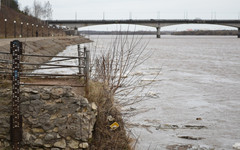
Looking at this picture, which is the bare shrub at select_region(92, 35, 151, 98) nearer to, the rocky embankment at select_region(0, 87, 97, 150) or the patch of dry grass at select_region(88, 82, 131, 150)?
the patch of dry grass at select_region(88, 82, 131, 150)

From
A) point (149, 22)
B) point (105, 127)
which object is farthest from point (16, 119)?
point (149, 22)

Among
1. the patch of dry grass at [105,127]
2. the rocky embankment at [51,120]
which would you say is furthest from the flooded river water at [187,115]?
the rocky embankment at [51,120]

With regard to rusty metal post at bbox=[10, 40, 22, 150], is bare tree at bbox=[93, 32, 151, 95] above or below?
above

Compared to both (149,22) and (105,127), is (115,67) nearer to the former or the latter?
(105,127)

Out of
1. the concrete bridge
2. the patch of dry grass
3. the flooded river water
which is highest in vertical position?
the concrete bridge

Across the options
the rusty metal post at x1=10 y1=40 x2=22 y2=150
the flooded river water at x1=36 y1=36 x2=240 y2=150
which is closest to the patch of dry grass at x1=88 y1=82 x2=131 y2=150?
the flooded river water at x1=36 y1=36 x2=240 y2=150

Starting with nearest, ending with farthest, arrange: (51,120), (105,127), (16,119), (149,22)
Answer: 1. (16,119)
2. (51,120)
3. (105,127)
4. (149,22)

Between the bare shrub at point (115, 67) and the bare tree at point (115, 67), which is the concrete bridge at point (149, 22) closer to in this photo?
the bare shrub at point (115, 67)

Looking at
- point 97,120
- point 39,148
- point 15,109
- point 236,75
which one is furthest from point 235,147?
point 236,75

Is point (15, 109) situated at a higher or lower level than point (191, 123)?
higher

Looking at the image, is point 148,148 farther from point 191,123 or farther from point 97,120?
point 191,123

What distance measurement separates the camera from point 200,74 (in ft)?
86.2

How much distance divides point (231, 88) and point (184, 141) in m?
10.0

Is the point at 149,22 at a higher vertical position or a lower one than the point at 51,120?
higher
